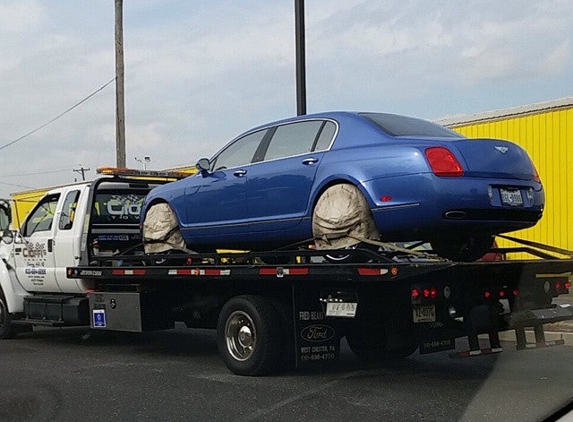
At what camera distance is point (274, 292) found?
7715 mm

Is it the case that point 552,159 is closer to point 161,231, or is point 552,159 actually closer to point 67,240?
point 161,231

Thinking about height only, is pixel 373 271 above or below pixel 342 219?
below

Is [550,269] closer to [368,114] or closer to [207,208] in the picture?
[368,114]

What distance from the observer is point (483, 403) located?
21.0 ft

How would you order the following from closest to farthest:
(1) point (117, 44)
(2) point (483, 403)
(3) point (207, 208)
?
(2) point (483, 403)
(3) point (207, 208)
(1) point (117, 44)

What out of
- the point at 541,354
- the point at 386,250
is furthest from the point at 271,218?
the point at 541,354

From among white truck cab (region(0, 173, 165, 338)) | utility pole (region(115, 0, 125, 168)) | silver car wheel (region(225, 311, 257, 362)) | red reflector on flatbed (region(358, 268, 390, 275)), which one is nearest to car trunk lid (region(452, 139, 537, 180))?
red reflector on flatbed (region(358, 268, 390, 275))

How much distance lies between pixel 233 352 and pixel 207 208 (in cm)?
153

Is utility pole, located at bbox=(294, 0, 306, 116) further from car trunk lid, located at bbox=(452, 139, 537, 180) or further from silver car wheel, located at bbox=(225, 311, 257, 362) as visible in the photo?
car trunk lid, located at bbox=(452, 139, 537, 180)

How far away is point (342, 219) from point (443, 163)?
0.98 meters

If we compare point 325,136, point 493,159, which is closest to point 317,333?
point 325,136

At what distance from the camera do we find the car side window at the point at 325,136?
24.3 feet

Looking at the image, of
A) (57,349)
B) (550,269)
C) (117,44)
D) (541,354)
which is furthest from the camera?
(117,44)

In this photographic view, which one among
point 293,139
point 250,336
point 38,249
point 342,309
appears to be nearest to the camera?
point 342,309
